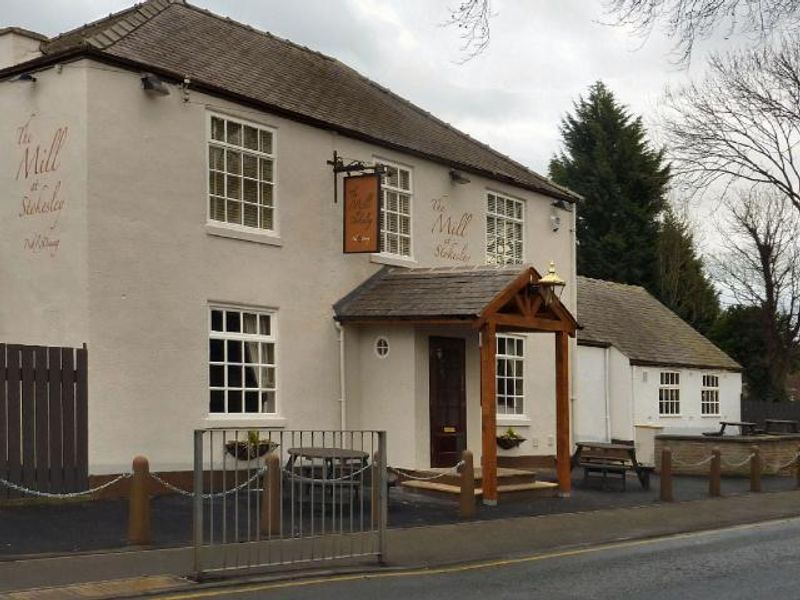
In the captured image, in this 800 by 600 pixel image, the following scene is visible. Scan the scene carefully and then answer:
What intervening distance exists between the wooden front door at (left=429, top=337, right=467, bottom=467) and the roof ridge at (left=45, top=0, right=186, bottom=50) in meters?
7.13

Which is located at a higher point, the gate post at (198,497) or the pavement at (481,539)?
the gate post at (198,497)

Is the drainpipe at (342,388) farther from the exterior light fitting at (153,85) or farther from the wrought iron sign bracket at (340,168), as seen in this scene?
the exterior light fitting at (153,85)

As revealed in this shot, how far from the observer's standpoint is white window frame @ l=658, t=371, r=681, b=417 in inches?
1066

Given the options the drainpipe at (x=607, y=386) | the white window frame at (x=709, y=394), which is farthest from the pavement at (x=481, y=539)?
the white window frame at (x=709, y=394)

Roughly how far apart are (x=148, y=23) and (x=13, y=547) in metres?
9.61

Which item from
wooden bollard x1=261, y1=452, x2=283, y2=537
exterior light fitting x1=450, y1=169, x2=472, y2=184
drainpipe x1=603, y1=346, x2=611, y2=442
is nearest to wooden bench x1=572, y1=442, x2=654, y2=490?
drainpipe x1=603, y1=346, x2=611, y2=442

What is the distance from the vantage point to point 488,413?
15.7m

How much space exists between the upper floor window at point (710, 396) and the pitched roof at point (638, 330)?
16.3 inches

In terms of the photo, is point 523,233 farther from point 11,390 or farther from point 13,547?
point 13,547

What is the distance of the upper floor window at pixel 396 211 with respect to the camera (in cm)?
1903

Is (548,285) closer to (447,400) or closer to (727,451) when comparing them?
(447,400)

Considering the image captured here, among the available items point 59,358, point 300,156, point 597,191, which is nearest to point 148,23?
point 300,156

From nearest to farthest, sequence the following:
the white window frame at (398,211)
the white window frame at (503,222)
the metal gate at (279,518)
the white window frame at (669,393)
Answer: the metal gate at (279,518) → the white window frame at (398,211) → the white window frame at (503,222) → the white window frame at (669,393)

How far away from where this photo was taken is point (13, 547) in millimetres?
10523
